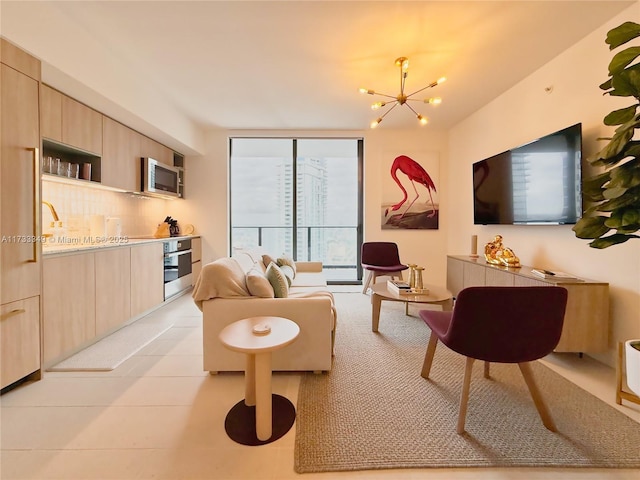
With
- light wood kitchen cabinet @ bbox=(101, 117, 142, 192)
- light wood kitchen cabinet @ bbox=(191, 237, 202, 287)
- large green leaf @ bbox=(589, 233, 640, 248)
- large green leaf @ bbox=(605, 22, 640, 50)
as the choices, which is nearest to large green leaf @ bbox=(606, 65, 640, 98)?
large green leaf @ bbox=(605, 22, 640, 50)

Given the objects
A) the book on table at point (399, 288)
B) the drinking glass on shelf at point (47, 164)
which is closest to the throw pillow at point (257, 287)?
the book on table at point (399, 288)

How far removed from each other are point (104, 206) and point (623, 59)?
444 cm

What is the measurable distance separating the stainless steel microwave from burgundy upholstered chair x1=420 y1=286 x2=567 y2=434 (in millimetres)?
3790

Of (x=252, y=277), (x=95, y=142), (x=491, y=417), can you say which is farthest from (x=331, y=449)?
(x=95, y=142)

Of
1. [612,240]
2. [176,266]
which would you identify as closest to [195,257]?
[176,266]

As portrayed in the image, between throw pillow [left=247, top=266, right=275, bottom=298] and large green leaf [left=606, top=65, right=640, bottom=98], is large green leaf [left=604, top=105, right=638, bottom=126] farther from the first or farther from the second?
throw pillow [left=247, top=266, right=275, bottom=298]

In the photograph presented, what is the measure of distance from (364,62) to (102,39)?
2300 mm

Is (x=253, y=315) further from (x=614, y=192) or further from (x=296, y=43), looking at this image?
(x=296, y=43)

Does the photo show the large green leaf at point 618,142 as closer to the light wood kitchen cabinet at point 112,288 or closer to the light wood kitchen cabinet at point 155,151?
the light wood kitchen cabinet at point 112,288

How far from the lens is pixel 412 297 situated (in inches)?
94.4

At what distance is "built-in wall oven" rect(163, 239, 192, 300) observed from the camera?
141 inches

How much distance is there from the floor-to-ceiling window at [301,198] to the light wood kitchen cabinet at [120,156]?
1551 millimetres

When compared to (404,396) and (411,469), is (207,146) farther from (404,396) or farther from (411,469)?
(411,469)

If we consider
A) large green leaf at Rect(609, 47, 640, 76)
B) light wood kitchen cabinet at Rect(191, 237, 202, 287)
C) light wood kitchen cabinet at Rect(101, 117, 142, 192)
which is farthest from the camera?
light wood kitchen cabinet at Rect(191, 237, 202, 287)
